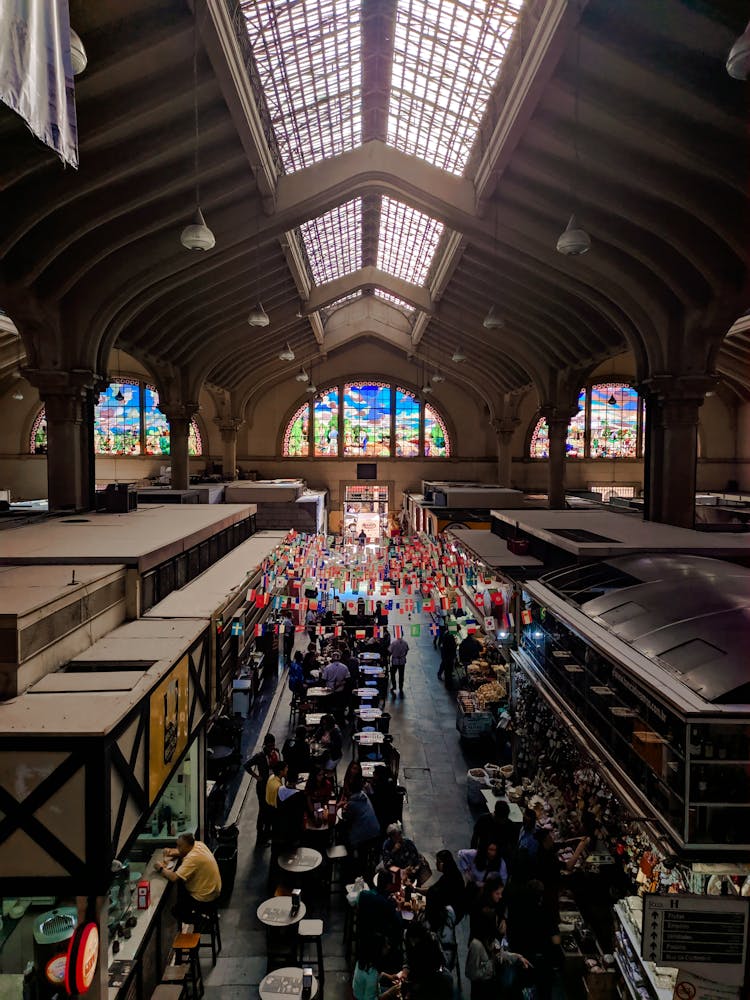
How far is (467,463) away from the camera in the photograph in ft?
101

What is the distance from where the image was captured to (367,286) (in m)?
22.9

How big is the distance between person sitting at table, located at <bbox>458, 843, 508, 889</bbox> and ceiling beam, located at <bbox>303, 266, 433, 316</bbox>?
1719cm

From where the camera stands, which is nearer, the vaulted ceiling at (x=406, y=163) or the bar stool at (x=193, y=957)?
the bar stool at (x=193, y=957)

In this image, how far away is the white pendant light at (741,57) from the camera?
14.8 feet

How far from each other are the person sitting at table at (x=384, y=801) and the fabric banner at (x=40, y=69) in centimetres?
652

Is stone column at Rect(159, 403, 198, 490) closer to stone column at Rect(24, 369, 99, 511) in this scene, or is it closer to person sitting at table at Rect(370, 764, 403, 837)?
stone column at Rect(24, 369, 99, 511)

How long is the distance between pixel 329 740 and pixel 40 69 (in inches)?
319

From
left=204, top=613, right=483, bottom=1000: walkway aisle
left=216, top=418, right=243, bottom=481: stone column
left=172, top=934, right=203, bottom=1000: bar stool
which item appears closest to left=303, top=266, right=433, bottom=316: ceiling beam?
left=216, top=418, right=243, bottom=481: stone column

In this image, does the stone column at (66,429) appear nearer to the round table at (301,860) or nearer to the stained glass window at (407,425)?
the round table at (301,860)

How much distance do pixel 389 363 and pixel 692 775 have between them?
2756 cm

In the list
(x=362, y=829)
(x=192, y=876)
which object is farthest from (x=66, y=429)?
(x=362, y=829)

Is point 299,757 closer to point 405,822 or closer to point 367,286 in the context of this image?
point 405,822

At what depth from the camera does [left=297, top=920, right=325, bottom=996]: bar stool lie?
17.9 feet

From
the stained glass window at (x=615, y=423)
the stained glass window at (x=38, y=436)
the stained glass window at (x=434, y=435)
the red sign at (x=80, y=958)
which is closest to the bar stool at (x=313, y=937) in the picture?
the red sign at (x=80, y=958)
